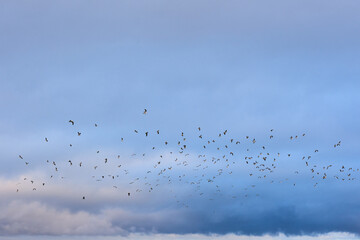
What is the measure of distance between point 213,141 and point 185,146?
2369 centimetres

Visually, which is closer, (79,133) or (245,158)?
(79,133)

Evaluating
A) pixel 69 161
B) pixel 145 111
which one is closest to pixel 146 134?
pixel 145 111

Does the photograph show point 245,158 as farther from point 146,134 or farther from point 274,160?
point 146,134

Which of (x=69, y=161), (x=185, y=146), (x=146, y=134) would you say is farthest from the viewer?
(x=185, y=146)

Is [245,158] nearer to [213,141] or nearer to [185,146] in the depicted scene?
[185,146]

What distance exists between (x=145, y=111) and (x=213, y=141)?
2107 centimetres

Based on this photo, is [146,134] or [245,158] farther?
[245,158]

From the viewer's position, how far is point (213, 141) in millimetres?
146000

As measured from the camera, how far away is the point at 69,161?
519ft

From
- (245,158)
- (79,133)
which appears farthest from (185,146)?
(79,133)

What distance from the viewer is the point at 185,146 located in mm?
168250

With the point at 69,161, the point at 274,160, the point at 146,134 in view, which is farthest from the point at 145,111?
the point at 274,160

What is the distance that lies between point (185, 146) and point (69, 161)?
37.4 metres

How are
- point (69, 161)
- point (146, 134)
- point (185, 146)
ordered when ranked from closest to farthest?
point (146, 134), point (69, 161), point (185, 146)
